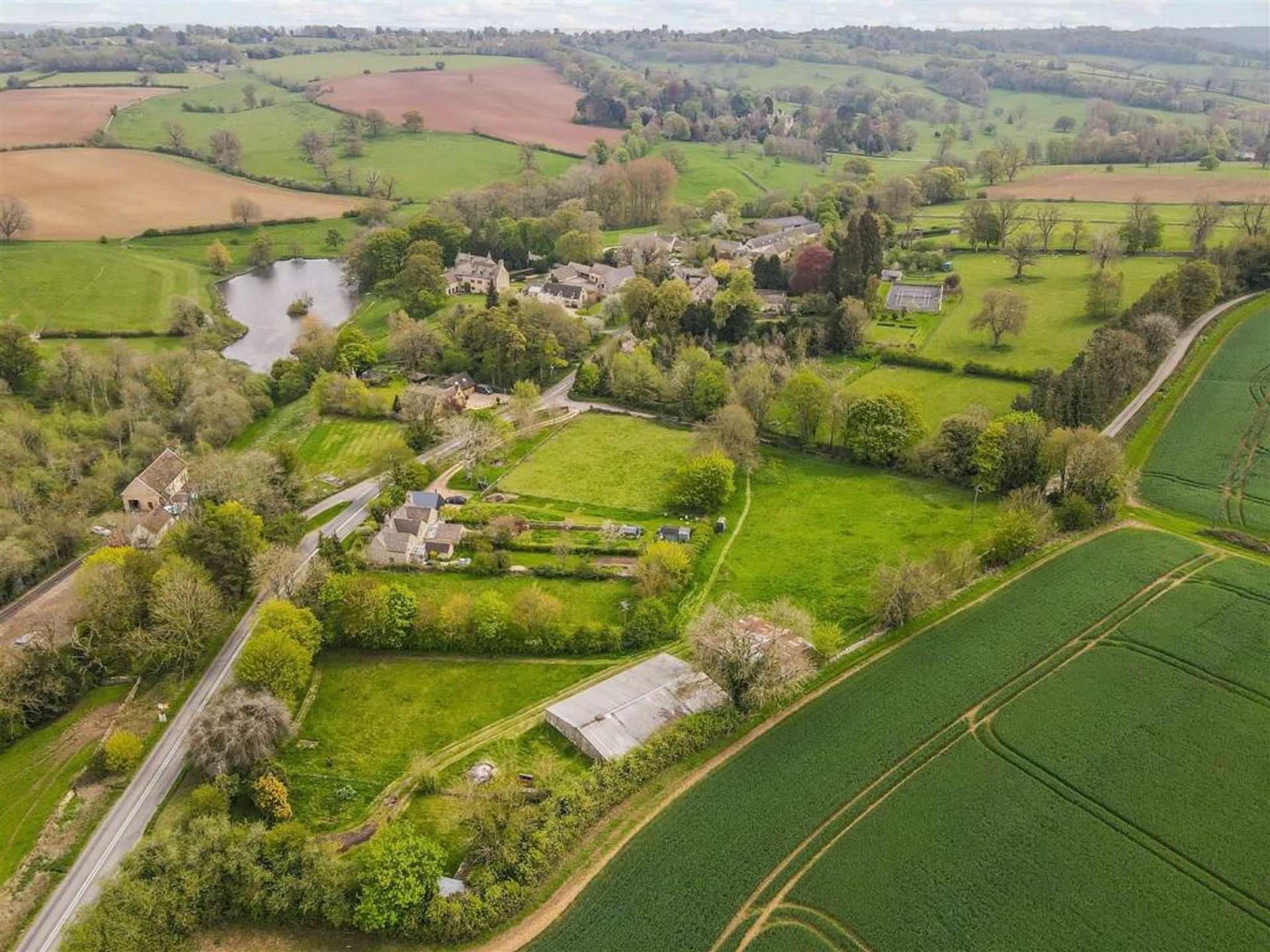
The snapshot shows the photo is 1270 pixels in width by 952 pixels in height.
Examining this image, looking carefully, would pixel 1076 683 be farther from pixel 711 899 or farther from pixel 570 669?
pixel 570 669

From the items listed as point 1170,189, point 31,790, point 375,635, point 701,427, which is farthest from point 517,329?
point 1170,189

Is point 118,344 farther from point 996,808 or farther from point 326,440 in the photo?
point 996,808

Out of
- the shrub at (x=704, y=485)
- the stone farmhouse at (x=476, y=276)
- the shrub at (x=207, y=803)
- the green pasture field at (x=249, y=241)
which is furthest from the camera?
the green pasture field at (x=249, y=241)

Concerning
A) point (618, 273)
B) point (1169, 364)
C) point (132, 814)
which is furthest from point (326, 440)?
point (1169, 364)

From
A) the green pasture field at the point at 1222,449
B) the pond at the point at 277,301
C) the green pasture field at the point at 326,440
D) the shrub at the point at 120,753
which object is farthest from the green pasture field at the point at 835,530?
the pond at the point at 277,301

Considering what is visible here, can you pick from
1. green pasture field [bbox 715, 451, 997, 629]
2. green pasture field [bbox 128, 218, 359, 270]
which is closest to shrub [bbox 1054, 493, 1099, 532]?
green pasture field [bbox 715, 451, 997, 629]

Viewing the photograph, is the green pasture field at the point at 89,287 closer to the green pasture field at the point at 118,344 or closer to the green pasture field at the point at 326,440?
the green pasture field at the point at 118,344
